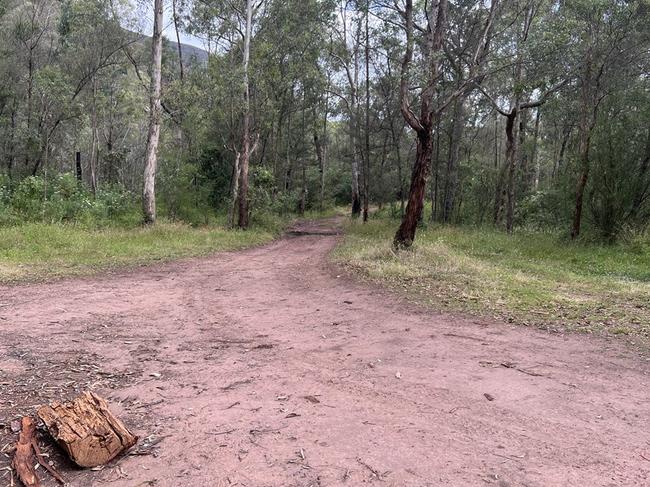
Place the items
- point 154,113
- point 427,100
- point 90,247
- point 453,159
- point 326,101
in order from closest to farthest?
point 427,100 < point 90,247 < point 154,113 < point 453,159 < point 326,101

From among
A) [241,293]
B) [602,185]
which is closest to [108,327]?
[241,293]

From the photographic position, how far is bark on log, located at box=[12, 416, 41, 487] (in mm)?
2865

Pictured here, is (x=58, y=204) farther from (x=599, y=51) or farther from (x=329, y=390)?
(x=599, y=51)

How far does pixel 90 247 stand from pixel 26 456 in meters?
9.37

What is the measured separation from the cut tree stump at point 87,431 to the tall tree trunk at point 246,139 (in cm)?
1492

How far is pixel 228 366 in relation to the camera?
15.7 feet

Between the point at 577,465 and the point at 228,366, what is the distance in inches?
123

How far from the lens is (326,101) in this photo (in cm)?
3091

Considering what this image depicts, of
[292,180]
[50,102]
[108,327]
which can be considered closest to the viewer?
[108,327]

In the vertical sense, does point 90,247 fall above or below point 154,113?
below

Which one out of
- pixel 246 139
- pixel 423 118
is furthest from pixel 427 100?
pixel 246 139

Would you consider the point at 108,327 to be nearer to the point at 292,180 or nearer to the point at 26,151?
the point at 26,151

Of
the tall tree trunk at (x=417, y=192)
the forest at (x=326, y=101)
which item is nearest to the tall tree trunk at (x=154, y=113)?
the forest at (x=326, y=101)

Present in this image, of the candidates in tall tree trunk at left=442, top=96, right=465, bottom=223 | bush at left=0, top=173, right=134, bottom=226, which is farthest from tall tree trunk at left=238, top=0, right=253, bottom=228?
tall tree trunk at left=442, top=96, right=465, bottom=223
